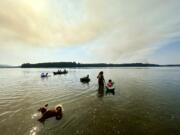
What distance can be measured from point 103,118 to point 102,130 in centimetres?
206

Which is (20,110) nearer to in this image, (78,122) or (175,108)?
(78,122)

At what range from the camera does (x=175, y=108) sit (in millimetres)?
14219

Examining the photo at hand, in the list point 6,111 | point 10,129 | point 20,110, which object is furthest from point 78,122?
point 6,111

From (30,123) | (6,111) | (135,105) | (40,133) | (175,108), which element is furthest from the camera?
(135,105)

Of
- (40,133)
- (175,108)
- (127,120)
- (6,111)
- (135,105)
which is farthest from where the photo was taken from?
(135,105)

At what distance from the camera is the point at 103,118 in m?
11.7

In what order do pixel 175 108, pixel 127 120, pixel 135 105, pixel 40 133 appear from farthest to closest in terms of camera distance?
pixel 135 105 → pixel 175 108 → pixel 127 120 → pixel 40 133

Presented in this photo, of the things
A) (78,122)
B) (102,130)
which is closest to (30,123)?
(78,122)

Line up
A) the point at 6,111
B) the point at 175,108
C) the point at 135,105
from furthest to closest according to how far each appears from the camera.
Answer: the point at 135,105
the point at 175,108
the point at 6,111

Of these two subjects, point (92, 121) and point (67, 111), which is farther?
point (67, 111)

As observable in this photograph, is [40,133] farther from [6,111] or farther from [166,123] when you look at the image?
[166,123]

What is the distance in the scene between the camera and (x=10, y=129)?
9664mm

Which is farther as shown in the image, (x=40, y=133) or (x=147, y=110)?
(x=147, y=110)

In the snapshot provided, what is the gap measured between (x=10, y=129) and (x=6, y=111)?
4.21 m
